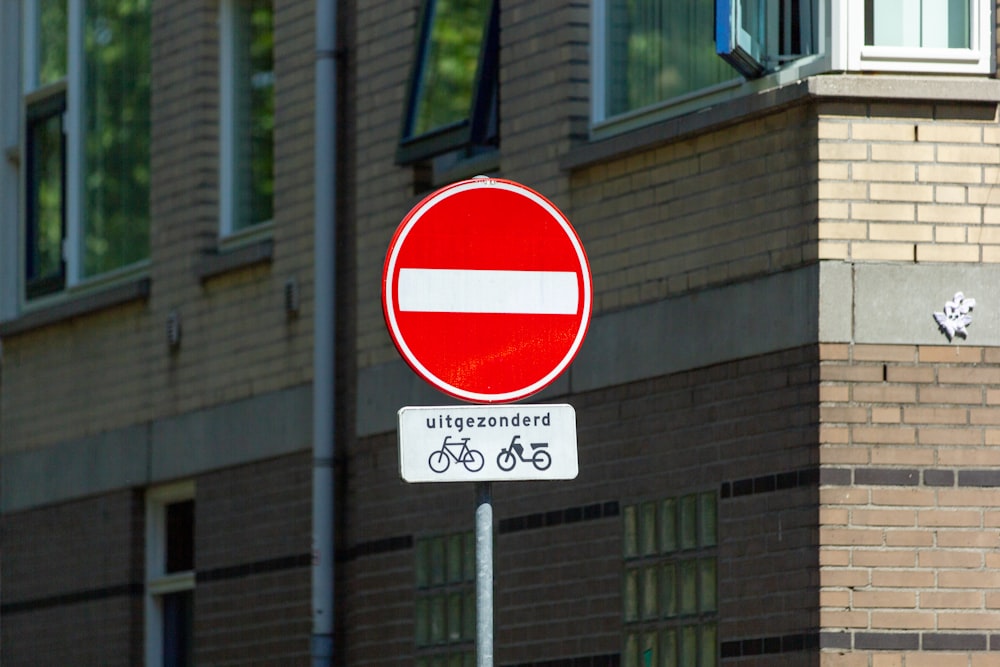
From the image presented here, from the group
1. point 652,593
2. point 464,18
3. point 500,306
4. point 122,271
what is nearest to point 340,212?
point 464,18

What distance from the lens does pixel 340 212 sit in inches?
511

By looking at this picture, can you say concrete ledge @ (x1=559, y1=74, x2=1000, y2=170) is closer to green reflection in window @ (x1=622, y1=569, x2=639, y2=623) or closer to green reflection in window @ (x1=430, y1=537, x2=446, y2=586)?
green reflection in window @ (x1=622, y1=569, x2=639, y2=623)

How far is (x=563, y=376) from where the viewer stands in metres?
11.0

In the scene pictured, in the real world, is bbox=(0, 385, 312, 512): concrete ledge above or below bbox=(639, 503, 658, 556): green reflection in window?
above

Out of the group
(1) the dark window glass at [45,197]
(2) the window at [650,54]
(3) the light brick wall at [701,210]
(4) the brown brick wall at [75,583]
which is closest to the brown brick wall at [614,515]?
(3) the light brick wall at [701,210]

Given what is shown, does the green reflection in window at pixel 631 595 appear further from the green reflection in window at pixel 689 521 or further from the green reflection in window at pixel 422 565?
the green reflection in window at pixel 422 565

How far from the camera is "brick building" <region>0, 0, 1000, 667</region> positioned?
933 centimetres

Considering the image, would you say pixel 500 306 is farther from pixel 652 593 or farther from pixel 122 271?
pixel 122 271

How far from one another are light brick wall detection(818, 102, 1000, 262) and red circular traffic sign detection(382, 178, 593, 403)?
2839 mm

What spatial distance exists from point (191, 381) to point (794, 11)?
211 inches

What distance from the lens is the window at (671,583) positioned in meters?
9.97

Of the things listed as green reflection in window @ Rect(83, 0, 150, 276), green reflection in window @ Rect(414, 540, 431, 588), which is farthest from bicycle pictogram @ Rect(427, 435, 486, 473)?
green reflection in window @ Rect(83, 0, 150, 276)

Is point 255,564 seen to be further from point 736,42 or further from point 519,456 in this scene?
point 519,456

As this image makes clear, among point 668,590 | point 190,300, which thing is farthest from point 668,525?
point 190,300
